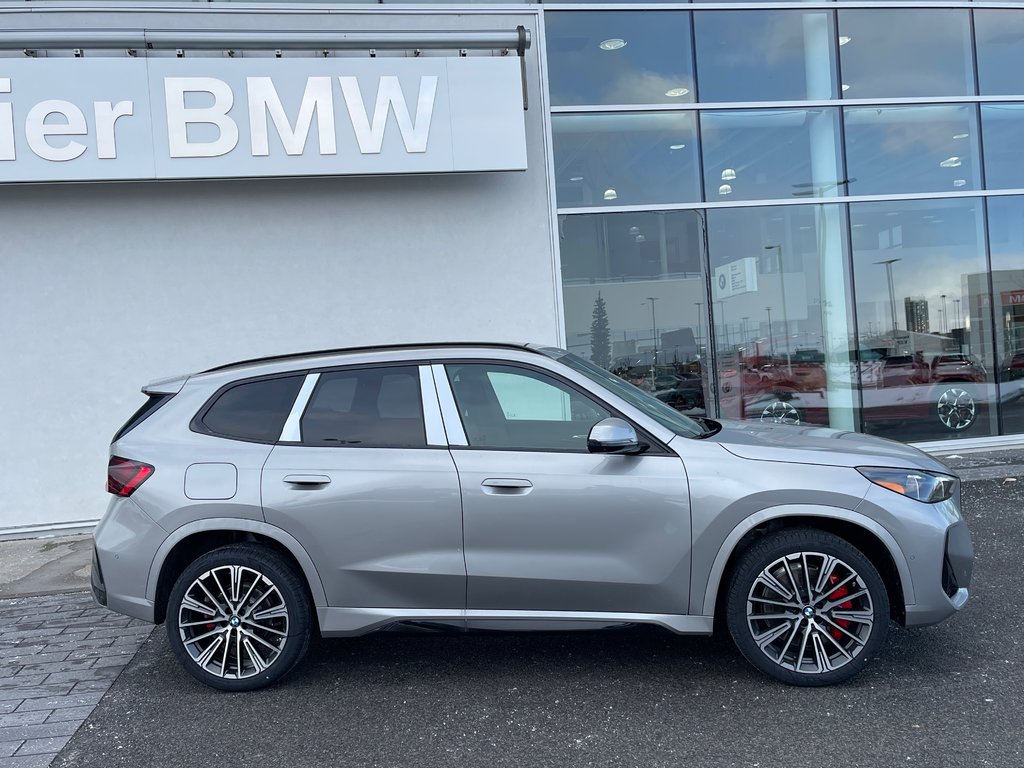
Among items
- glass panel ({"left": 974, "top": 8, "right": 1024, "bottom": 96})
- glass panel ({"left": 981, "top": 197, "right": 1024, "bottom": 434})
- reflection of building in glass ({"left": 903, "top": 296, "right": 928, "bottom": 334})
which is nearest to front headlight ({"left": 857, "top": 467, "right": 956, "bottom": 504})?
reflection of building in glass ({"left": 903, "top": 296, "right": 928, "bottom": 334})

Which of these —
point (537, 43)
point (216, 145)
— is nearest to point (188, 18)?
point (216, 145)

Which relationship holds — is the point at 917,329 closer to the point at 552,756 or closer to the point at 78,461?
the point at 552,756

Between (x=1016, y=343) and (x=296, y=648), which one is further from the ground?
(x=1016, y=343)

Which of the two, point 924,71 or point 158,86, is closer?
point 158,86

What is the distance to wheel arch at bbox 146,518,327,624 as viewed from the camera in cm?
417

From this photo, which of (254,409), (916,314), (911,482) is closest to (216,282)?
(254,409)

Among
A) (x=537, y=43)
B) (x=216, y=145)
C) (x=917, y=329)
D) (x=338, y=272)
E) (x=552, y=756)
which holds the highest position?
(x=537, y=43)

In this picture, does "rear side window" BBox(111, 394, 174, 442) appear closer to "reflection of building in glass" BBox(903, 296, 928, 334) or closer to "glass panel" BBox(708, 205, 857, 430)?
"glass panel" BBox(708, 205, 857, 430)

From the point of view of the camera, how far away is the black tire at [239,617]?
4199 mm

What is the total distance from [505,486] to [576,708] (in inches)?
43.6

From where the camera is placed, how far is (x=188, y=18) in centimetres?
906

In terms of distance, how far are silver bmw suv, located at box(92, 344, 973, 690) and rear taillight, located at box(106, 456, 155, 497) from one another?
0.01 m

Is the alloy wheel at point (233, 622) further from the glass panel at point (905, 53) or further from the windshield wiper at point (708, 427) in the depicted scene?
the glass panel at point (905, 53)

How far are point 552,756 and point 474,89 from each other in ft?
23.8
